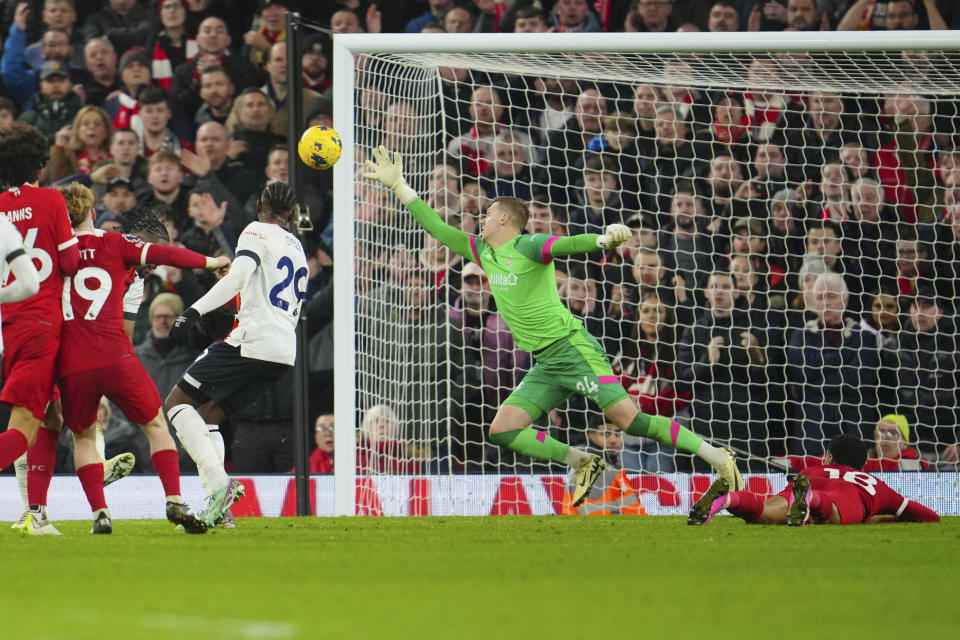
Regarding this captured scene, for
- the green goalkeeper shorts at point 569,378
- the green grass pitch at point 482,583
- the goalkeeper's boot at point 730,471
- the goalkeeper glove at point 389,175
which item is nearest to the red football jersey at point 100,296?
the green grass pitch at point 482,583

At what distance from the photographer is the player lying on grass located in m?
6.69

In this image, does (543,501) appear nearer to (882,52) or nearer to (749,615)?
(882,52)

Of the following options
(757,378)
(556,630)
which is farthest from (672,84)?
(556,630)

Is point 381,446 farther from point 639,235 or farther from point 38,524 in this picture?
point 38,524

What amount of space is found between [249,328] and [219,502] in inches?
36.7

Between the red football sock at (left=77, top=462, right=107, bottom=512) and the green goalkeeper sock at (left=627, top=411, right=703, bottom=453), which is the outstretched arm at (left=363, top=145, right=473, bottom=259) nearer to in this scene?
the green goalkeeper sock at (left=627, top=411, right=703, bottom=453)

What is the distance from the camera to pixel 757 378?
983cm

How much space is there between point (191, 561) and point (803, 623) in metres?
2.46

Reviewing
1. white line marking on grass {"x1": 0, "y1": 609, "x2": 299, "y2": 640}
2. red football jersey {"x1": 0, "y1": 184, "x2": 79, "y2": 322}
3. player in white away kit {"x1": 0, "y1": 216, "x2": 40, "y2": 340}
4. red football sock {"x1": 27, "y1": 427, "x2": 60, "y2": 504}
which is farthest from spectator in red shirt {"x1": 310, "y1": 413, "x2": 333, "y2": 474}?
white line marking on grass {"x1": 0, "y1": 609, "x2": 299, "y2": 640}

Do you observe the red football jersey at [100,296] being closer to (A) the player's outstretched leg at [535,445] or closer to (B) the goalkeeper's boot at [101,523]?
(B) the goalkeeper's boot at [101,523]

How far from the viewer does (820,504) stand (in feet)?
22.8

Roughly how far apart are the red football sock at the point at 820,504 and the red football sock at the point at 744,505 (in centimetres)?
34

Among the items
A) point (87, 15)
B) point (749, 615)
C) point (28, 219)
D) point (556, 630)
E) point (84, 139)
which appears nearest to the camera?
point (556, 630)

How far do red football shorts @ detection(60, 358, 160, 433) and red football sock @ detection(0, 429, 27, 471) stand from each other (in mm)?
295
